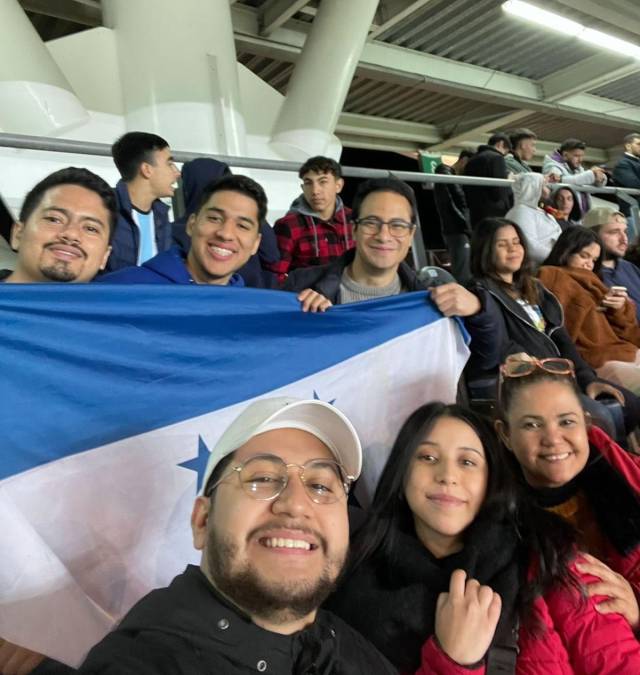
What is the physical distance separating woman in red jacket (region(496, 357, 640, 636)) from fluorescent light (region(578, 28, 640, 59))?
9.93m

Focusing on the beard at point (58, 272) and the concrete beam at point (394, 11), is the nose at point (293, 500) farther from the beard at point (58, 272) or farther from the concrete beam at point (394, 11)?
the concrete beam at point (394, 11)

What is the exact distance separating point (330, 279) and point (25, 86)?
4.12 metres

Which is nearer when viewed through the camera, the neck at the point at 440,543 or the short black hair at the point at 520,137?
the neck at the point at 440,543

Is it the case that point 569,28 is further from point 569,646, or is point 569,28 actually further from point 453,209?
point 569,646

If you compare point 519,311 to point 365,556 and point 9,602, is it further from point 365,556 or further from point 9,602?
Answer: point 9,602

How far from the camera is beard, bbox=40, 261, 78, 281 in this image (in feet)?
6.04

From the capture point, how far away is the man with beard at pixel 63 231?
186cm

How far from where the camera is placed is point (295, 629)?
117 cm

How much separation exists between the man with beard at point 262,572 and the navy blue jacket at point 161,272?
1029 mm

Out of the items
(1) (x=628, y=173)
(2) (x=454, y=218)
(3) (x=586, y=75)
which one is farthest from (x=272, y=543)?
(3) (x=586, y=75)

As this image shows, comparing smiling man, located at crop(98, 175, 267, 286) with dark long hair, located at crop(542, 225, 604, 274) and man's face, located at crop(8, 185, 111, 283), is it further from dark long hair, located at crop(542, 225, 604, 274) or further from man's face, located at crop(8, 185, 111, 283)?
dark long hair, located at crop(542, 225, 604, 274)

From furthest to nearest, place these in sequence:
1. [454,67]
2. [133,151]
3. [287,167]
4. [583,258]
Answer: [454,67] → [287,167] → [583,258] → [133,151]

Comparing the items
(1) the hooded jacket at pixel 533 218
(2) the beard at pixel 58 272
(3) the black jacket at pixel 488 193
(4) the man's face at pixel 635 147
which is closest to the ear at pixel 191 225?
(2) the beard at pixel 58 272

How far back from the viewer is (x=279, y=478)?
124 centimetres
